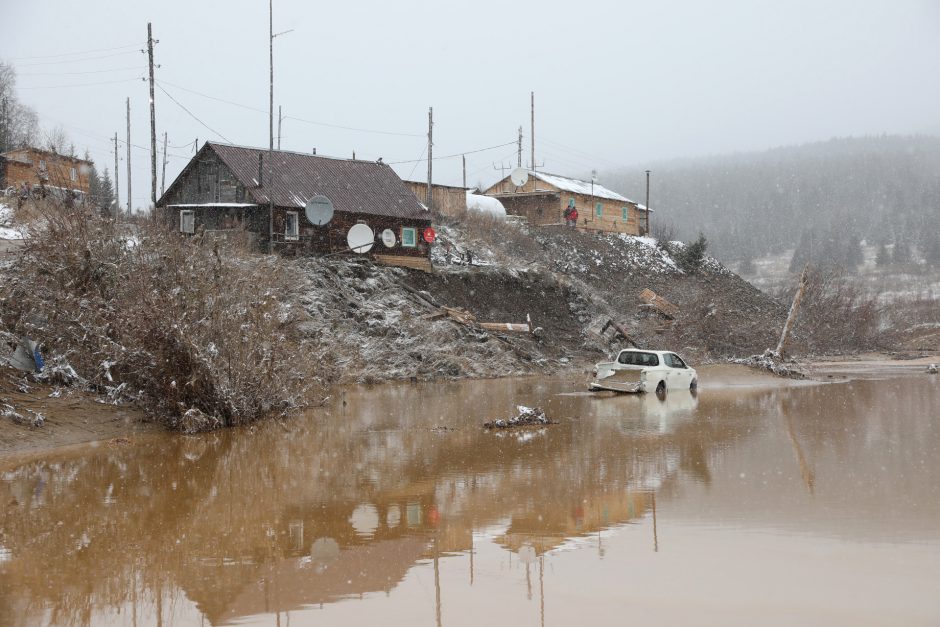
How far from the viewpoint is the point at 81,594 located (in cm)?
847

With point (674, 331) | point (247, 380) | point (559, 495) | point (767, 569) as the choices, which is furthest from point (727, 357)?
point (767, 569)

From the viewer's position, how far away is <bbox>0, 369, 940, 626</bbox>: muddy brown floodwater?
805 cm

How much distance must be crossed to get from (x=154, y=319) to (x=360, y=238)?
2561 centimetres

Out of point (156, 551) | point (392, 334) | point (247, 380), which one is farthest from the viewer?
point (392, 334)

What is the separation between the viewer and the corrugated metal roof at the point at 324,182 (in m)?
43.5

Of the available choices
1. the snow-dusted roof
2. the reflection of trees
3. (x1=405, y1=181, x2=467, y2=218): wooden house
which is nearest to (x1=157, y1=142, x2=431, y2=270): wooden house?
(x1=405, y1=181, x2=467, y2=218): wooden house

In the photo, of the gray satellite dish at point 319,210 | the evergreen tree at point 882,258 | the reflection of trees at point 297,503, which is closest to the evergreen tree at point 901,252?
the evergreen tree at point 882,258

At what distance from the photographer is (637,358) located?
3044 cm

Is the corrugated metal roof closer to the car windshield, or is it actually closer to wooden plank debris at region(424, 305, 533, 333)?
wooden plank debris at region(424, 305, 533, 333)

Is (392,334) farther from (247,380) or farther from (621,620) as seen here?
(621,620)

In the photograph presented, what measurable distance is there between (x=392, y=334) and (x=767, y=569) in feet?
100

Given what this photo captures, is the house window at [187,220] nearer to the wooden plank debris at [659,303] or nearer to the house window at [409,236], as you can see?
the house window at [409,236]

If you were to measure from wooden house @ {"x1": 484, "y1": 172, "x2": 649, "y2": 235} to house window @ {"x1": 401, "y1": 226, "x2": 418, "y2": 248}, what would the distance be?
20675 millimetres

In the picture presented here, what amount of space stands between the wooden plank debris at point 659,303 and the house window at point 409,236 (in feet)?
50.5
